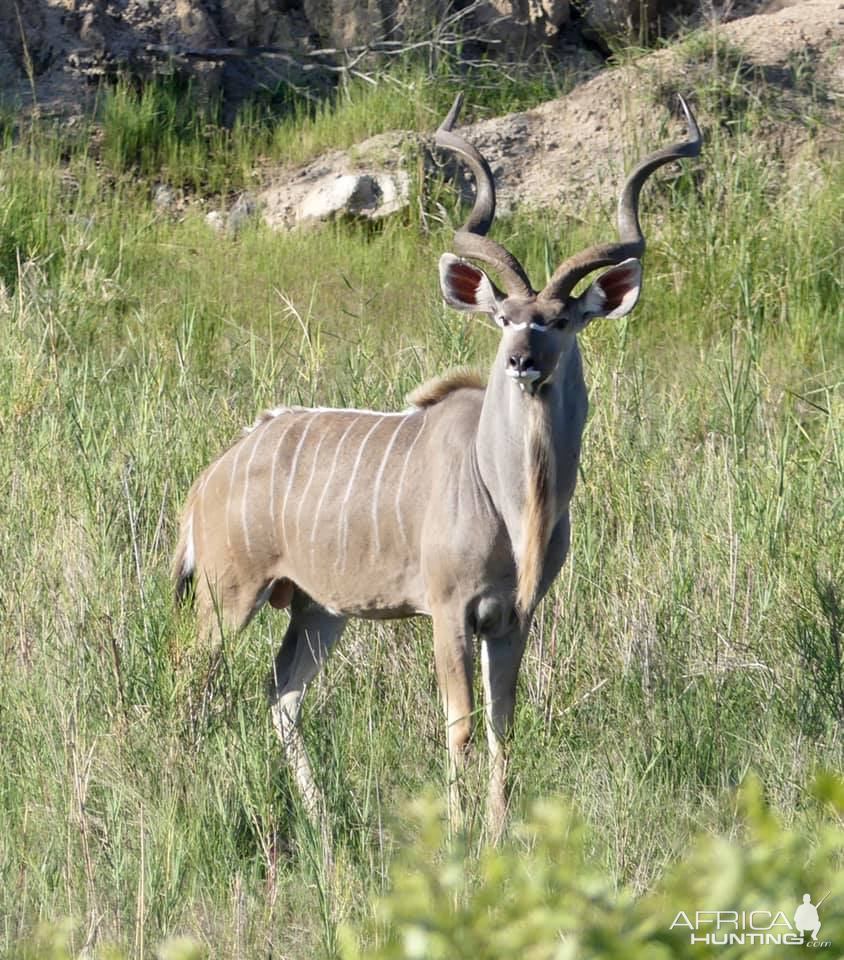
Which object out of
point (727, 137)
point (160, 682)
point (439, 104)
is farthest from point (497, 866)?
point (439, 104)

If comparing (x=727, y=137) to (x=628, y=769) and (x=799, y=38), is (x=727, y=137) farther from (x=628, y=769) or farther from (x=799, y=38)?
Result: (x=628, y=769)

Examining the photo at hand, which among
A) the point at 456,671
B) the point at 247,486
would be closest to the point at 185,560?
the point at 247,486

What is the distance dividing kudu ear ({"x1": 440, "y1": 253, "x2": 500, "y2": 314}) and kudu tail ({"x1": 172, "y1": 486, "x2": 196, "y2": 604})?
92 cm

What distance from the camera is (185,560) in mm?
4051

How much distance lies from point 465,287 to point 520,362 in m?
0.50

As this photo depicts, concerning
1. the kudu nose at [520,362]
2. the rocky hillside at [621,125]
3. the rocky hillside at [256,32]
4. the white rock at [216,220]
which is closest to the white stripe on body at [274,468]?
the kudu nose at [520,362]

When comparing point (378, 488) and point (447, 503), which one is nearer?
point (447, 503)

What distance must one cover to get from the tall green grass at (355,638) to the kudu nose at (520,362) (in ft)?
2.58

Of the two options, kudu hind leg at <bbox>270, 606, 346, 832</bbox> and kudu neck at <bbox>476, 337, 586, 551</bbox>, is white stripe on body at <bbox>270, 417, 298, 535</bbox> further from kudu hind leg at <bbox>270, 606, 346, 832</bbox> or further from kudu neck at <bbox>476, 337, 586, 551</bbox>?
kudu neck at <bbox>476, 337, 586, 551</bbox>

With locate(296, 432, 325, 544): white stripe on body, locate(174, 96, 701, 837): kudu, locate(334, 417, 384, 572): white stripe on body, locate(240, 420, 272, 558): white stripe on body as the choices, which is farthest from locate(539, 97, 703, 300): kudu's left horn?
locate(240, 420, 272, 558): white stripe on body

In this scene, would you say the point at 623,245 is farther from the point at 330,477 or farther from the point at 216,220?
the point at 216,220

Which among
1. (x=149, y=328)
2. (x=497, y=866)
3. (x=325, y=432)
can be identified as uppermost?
(x=497, y=866)

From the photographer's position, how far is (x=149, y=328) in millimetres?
6309

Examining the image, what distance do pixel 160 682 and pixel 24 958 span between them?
0.89 m
